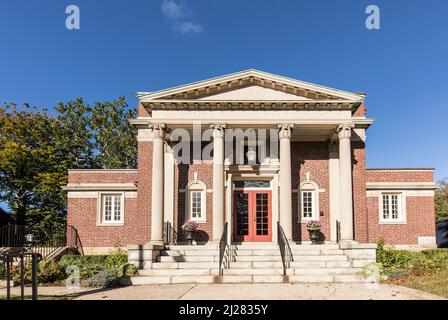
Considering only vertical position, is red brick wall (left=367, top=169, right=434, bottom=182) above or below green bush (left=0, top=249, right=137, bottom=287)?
Result: above

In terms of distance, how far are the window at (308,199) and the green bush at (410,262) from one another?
393 centimetres

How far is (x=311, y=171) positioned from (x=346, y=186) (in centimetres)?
272

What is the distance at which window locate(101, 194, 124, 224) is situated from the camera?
70.7ft

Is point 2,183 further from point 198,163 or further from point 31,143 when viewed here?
point 198,163

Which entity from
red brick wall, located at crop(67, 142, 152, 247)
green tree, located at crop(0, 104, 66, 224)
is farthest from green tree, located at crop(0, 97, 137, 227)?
red brick wall, located at crop(67, 142, 152, 247)

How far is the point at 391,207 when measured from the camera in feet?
69.3

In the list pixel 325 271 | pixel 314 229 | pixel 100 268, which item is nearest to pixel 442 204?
pixel 314 229

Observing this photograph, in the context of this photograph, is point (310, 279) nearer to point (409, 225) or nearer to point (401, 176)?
point (409, 225)

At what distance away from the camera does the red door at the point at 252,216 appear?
65.7ft

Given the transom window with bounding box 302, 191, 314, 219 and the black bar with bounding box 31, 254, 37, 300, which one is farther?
the transom window with bounding box 302, 191, 314, 219

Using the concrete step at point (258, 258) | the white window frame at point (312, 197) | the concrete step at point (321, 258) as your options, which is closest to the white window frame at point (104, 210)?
the concrete step at point (258, 258)

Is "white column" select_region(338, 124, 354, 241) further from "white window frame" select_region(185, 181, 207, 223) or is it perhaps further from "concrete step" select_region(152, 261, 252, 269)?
"white window frame" select_region(185, 181, 207, 223)

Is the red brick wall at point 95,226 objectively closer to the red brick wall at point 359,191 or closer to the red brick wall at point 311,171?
the red brick wall at point 311,171

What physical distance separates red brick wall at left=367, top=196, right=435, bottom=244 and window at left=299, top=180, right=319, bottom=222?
296 centimetres
